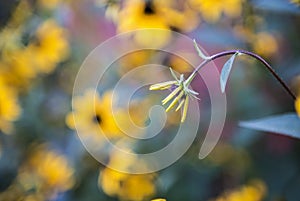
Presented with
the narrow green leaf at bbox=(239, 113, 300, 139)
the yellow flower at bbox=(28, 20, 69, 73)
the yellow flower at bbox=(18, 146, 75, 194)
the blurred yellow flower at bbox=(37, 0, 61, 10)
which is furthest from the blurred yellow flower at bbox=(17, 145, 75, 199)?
the narrow green leaf at bbox=(239, 113, 300, 139)

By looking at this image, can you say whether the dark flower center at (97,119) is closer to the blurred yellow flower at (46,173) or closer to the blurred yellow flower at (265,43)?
the blurred yellow flower at (46,173)

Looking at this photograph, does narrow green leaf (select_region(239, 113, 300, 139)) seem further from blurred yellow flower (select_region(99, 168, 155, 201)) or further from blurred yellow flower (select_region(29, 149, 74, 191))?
blurred yellow flower (select_region(29, 149, 74, 191))

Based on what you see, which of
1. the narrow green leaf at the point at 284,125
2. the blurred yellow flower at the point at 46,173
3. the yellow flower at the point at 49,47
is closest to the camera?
the narrow green leaf at the point at 284,125

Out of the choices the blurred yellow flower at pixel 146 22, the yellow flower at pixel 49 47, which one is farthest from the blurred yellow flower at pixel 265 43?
the yellow flower at pixel 49 47

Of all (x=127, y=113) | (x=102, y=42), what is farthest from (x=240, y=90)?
(x=102, y=42)

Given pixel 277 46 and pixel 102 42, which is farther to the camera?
pixel 102 42

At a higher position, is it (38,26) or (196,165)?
(38,26)

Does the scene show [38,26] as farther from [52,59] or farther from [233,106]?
[233,106]
